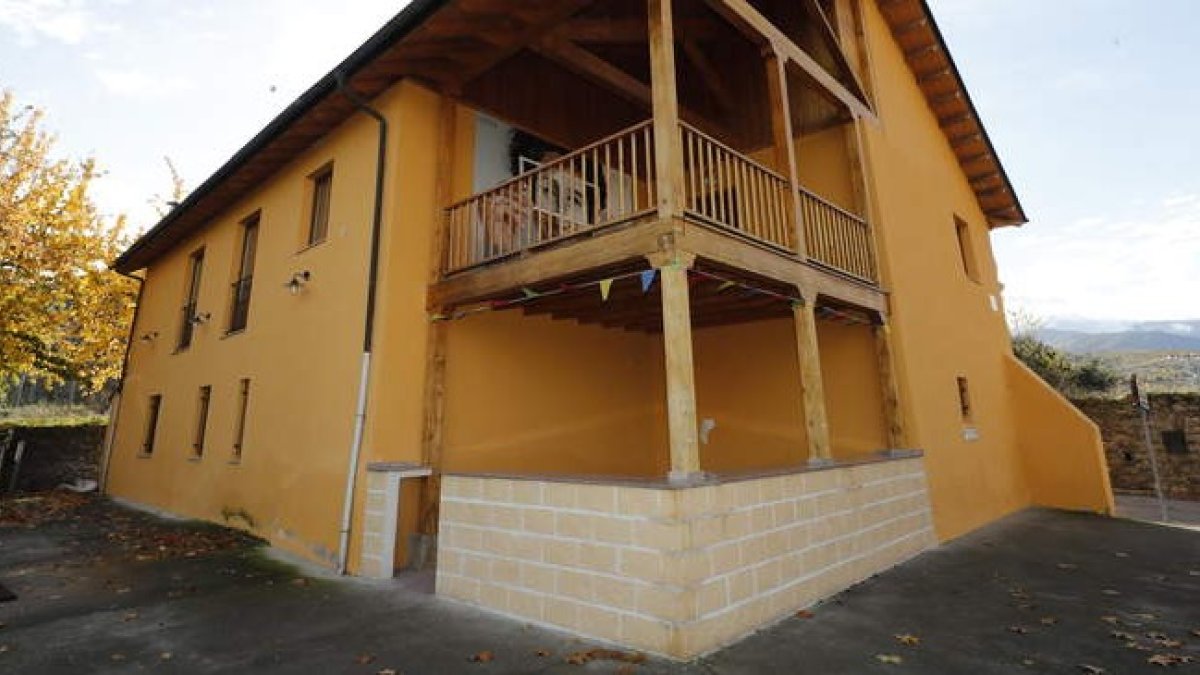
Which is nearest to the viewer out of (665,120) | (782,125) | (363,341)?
(665,120)

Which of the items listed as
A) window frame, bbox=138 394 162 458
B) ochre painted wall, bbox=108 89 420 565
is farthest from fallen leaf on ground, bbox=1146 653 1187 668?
window frame, bbox=138 394 162 458

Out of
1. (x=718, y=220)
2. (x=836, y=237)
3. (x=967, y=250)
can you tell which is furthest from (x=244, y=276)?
(x=967, y=250)

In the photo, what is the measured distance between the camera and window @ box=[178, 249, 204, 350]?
12438mm

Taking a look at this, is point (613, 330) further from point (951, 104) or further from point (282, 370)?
point (951, 104)

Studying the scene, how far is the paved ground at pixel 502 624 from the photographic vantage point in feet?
13.4

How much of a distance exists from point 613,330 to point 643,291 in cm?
331

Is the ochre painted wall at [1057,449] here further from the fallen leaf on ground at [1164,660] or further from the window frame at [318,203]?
the window frame at [318,203]

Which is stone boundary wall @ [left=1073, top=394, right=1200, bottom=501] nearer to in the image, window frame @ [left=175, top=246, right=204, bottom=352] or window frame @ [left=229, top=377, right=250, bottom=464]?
window frame @ [left=229, top=377, right=250, bottom=464]

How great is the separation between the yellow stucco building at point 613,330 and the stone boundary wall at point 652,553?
3 centimetres

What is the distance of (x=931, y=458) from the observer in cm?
836

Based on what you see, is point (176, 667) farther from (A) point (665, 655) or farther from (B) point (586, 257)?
(B) point (586, 257)

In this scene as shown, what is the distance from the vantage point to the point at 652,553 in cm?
435

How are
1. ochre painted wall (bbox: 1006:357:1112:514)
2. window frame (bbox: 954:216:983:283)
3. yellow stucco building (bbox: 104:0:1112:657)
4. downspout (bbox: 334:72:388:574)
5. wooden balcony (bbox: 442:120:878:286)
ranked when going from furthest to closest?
window frame (bbox: 954:216:983:283) → ochre painted wall (bbox: 1006:357:1112:514) → downspout (bbox: 334:72:388:574) → wooden balcony (bbox: 442:120:878:286) → yellow stucco building (bbox: 104:0:1112:657)

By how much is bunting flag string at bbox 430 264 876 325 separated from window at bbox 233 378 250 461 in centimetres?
449
